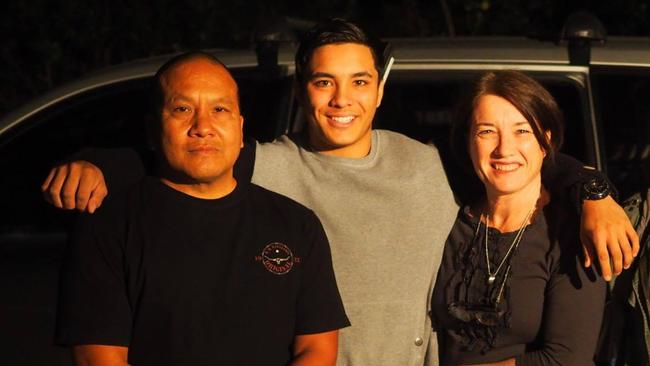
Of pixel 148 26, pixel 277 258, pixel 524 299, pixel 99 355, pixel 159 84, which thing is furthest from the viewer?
pixel 148 26

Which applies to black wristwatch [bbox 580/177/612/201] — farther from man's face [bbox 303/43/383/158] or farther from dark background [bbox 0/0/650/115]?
dark background [bbox 0/0/650/115]

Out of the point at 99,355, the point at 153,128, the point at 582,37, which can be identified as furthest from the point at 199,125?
the point at 582,37

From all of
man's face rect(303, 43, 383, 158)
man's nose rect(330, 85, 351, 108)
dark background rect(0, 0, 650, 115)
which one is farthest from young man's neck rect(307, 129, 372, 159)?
dark background rect(0, 0, 650, 115)

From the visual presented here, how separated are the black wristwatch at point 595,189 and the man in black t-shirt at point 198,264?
731 millimetres

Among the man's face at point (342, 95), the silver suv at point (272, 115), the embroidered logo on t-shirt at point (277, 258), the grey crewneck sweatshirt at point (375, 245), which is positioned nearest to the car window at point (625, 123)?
the silver suv at point (272, 115)

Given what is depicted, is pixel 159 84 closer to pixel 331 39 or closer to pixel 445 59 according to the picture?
pixel 331 39

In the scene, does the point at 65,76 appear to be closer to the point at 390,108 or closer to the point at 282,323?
the point at 390,108

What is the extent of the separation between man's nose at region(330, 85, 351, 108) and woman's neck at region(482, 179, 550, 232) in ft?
1.59

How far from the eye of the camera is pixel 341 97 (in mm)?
3146

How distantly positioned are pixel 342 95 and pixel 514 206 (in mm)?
564

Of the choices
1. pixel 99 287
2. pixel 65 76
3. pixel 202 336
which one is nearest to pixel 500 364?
pixel 202 336

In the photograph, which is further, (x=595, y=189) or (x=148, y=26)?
(x=148, y=26)

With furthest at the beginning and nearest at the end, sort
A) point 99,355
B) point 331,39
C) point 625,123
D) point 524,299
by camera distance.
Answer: point 625,123 < point 331,39 < point 524,299 < point 99,355

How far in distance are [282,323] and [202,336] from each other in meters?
0.20
